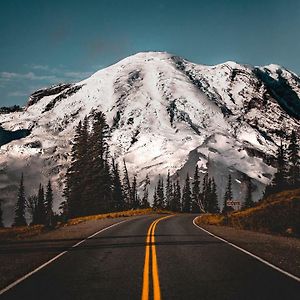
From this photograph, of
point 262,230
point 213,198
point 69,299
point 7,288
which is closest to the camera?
point 69,299

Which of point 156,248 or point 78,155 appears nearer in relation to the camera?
point 156,248

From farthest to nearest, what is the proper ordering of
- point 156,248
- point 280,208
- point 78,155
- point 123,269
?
point 78,155 → point 280,208 → point 156,248 → point 123,269

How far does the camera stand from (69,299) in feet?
30.8

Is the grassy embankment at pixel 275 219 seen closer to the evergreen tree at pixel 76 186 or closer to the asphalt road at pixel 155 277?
the asphalt road at pixel 155 277

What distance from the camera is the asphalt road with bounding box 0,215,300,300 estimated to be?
984cm

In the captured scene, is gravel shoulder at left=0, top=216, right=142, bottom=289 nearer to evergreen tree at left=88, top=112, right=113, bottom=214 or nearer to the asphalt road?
the asphalt road

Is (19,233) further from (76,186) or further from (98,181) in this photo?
(76,186)

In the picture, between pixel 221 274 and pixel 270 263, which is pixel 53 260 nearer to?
pixel 221 274

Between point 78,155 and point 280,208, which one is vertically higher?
point 78,155

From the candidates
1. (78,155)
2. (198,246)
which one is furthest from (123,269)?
(78,155)

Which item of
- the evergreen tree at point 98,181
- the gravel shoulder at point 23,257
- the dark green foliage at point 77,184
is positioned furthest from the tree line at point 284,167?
the gravel shoulder at point 23,257

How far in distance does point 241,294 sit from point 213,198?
370 ft

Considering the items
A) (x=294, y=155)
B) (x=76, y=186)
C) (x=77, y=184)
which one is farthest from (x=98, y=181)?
(x=294, y=155)

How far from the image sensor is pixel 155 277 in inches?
468
